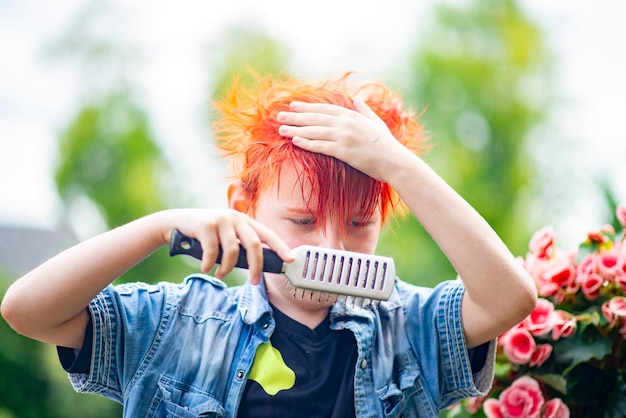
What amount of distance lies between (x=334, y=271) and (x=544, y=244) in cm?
75

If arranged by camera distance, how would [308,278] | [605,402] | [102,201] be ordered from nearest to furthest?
[308,278] → [605,402] → [102,201]

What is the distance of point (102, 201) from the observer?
518 inches

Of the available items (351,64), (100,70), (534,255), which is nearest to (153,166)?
(100,70)

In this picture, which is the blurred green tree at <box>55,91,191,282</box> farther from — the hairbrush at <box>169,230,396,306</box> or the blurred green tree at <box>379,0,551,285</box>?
the hairbrush at <box>169,230,396,306</box>

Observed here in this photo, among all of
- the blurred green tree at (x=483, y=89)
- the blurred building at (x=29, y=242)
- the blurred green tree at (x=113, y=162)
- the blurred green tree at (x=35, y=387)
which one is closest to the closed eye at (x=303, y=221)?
the blurred green tree at (x=35, y=387)

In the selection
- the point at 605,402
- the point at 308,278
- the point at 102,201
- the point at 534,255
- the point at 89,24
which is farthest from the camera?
the point at 89,24

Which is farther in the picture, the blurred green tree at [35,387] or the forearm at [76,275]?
the blurred green tree at [35,387]

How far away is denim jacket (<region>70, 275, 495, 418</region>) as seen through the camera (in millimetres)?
1231

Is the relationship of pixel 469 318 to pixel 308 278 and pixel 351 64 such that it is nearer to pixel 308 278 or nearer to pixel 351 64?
pixel 308 278

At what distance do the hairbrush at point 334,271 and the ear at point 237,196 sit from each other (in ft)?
1.05

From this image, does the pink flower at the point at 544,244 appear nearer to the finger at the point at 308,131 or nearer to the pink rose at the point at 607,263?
the pink rose at the point at 607,263

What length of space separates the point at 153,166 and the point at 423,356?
507 inches

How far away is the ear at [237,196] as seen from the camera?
4.66ft

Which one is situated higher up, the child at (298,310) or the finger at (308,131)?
the finger at (308,131)
